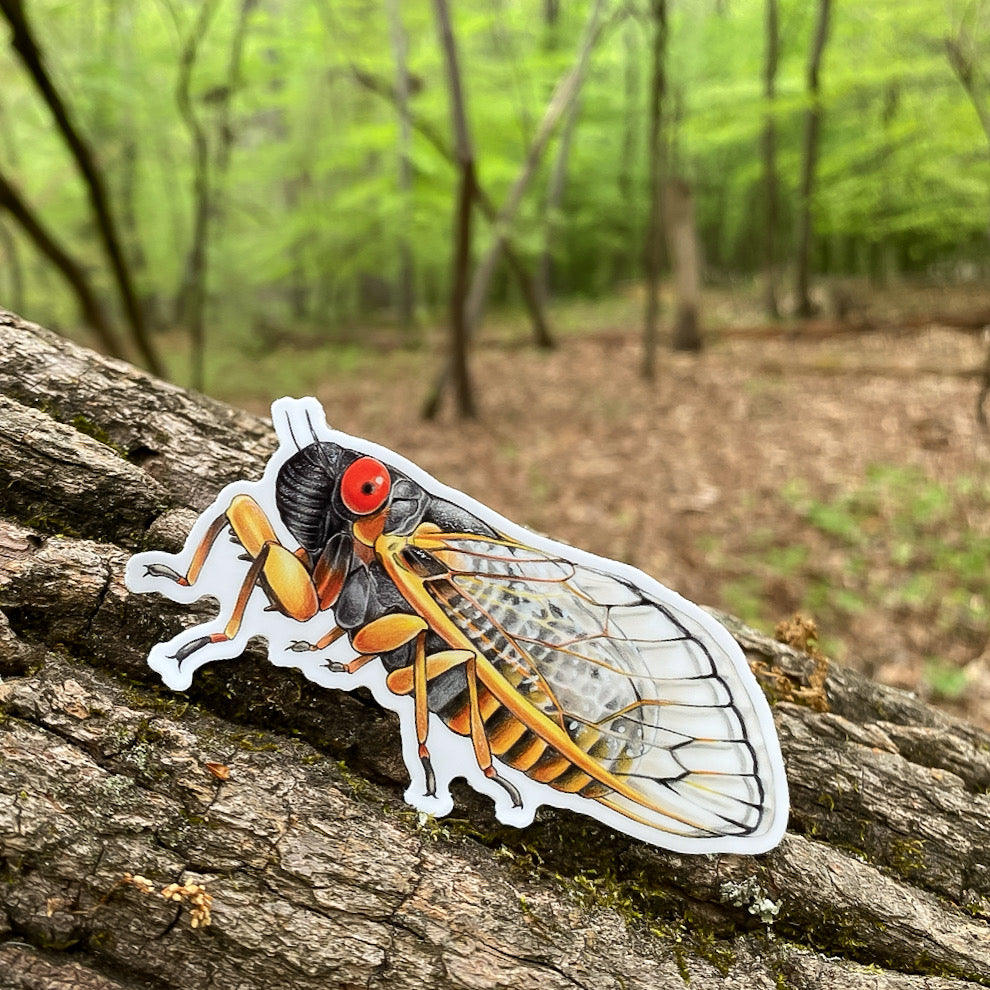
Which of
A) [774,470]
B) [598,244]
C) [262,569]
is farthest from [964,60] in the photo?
[598,244]

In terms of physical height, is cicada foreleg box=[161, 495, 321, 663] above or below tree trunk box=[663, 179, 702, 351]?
below

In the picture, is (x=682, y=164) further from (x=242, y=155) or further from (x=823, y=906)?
(x=823, y=906)

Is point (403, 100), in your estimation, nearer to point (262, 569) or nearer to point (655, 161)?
point (655, 161)

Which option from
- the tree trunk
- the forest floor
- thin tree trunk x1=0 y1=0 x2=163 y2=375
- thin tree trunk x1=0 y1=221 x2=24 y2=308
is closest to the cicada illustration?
the forest floor

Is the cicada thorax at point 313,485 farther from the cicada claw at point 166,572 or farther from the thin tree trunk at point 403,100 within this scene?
the thin tree trunk at point 403,100

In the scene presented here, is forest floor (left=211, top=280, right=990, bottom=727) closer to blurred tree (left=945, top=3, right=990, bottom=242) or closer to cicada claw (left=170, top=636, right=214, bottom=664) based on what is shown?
blurred tree (left=945, top=3, right=990, bottom=242)

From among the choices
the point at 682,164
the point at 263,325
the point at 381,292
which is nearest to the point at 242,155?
the point at 263,325

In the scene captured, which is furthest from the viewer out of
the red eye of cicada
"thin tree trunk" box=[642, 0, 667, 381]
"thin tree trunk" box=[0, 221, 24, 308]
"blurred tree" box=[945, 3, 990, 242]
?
"thin tree trunk" box=[0, 221, 24, 308]

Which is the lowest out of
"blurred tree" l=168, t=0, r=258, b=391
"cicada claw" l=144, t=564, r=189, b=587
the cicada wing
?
the cicada wing
